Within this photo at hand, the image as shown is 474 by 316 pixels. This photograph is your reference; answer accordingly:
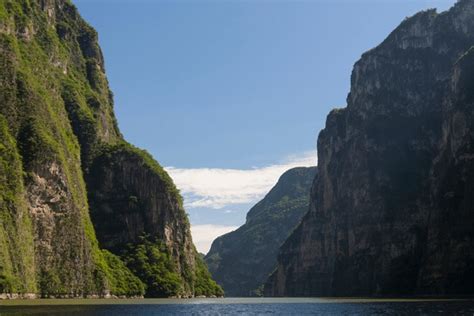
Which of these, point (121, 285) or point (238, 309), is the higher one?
point (121, 285)

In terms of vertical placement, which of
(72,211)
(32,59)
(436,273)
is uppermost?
(32,59)

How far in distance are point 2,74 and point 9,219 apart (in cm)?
4203

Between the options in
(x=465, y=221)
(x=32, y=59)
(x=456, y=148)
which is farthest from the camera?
(x=32, y=59)

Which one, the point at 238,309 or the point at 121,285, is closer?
the point at 238,309

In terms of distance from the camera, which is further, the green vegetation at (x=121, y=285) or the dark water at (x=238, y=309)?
the green vegetation at (x=121, y=285)

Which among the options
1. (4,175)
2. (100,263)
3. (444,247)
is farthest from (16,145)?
(444,247)

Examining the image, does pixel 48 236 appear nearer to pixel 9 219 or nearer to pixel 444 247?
pixel 9 219

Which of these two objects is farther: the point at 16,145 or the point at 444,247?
the point at 444,247

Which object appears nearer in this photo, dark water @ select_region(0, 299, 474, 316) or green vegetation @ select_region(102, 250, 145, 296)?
dark water @ select_region(0, 299, 474, 316)

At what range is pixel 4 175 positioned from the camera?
143 meters

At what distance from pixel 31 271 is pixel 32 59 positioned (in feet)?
255

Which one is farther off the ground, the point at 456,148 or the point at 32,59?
the point at 32,59

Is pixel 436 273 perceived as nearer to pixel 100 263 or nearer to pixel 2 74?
pixel 100 263

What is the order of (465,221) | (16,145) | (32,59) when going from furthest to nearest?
(32,59)
(465,221)
(16,145)
